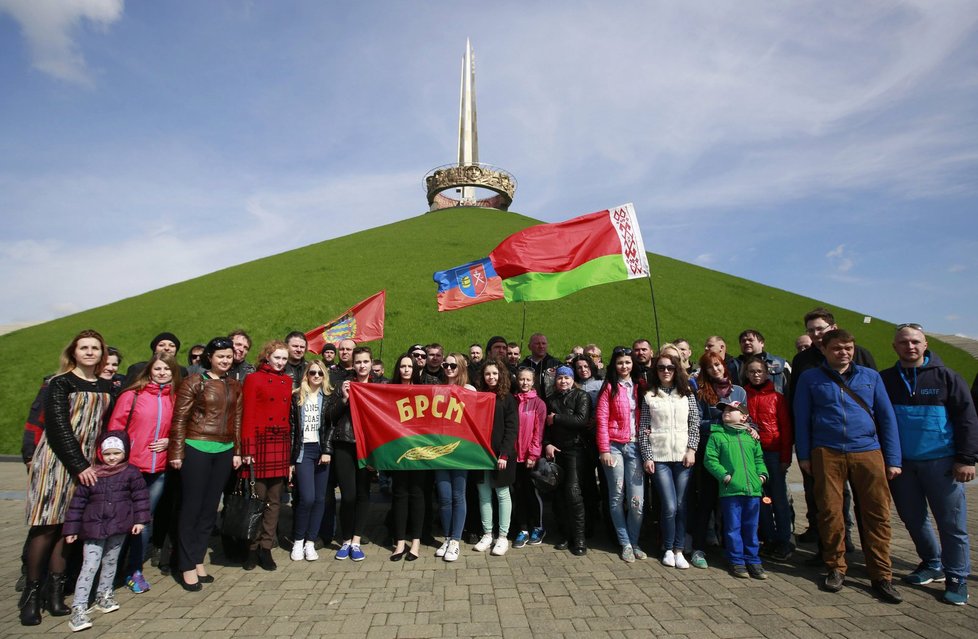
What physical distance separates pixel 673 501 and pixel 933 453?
107 inches

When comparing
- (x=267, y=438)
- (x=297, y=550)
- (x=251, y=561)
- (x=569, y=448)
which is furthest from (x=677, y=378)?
(x=251, y=561)

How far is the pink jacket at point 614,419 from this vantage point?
6391 mm

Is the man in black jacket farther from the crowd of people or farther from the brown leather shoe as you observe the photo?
the brown leather shoe

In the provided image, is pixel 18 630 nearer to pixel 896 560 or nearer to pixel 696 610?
pixel 696 610

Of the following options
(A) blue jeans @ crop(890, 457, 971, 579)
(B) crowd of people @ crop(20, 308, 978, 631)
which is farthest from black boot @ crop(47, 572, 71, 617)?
(A) blue jeans @ crop(890, 457, 971, 579)

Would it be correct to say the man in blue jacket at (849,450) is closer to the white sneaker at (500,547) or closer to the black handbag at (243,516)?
the white sneaker at (500,547)

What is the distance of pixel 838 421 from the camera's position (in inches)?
219

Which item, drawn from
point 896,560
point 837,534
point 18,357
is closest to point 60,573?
point 837,534

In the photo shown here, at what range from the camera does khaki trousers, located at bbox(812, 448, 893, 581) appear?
5.31 metres

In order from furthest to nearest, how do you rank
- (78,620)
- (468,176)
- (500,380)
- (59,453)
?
1. (468,176)
2. (500,380)
3. (59,453)
4. (78,620)

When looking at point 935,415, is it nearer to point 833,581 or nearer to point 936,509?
point 936,509

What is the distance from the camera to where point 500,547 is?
640 centimetres

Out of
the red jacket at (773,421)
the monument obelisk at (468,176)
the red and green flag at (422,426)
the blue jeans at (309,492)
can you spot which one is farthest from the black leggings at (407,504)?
the monument obelisk at (468,176)

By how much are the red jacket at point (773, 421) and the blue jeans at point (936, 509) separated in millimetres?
1087
